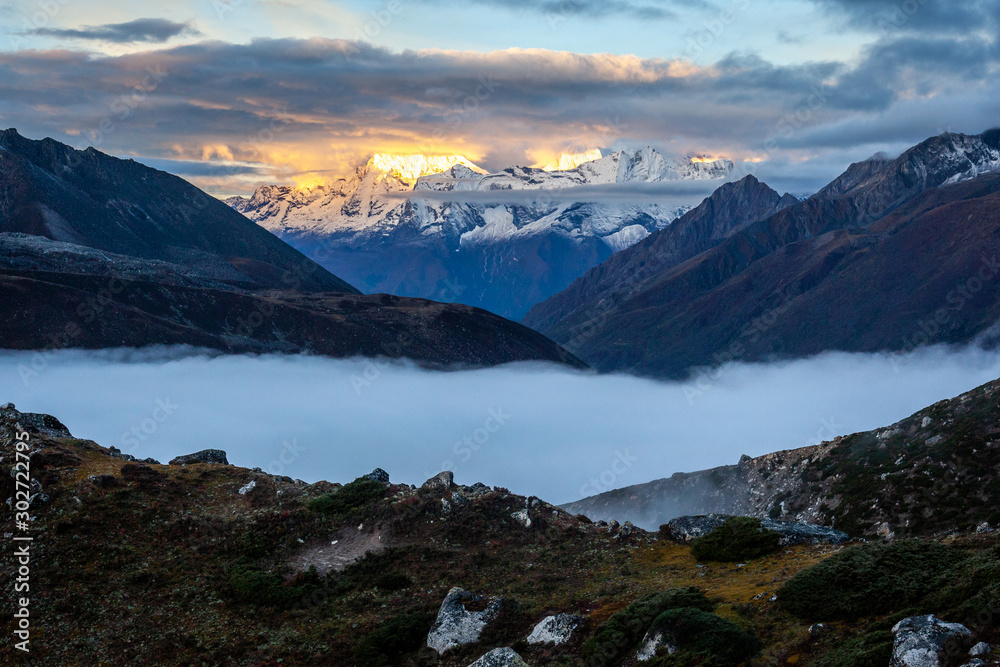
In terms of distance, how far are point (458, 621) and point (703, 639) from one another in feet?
41.6

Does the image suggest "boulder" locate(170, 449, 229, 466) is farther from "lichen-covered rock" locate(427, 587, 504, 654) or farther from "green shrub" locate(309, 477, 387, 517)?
"lichen-covered rock" locate(427, 587, 504, 654)

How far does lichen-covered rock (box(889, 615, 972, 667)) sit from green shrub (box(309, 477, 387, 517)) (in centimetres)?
3507

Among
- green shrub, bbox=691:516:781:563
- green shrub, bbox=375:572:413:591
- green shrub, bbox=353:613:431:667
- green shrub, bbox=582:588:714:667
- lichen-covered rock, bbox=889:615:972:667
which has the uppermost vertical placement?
lichen-covered rock, bbox=889:615:972:667

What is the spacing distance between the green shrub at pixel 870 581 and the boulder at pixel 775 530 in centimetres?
968

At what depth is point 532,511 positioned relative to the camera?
48.7 m

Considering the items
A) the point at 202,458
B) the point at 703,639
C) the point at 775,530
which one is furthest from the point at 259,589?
the point at 775,530

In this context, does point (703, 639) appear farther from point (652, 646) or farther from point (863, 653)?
point (863, 653)

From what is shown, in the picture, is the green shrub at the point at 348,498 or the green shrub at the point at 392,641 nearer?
the green shrub at the point at 392,641

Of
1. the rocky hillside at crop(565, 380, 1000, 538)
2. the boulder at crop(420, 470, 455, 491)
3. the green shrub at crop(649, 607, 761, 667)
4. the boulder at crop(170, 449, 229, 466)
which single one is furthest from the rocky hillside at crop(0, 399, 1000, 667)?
the rocky hillside at crop(565, 380, 1000, 538)

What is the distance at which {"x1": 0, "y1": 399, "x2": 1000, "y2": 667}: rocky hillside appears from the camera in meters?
26.8

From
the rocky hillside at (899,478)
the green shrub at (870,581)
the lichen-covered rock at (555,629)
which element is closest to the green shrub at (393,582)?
the lichen-covered rock at (555,629)

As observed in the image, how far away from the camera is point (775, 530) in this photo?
133 feet

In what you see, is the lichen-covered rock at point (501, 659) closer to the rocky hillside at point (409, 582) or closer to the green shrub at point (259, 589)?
the rocky hillside at point (409, 582)

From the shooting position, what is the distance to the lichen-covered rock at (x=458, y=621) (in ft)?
111
